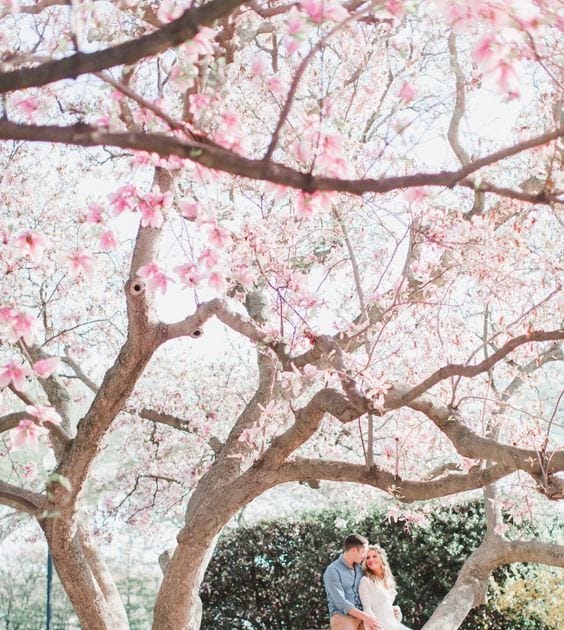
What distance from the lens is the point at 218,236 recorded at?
3.00 metres

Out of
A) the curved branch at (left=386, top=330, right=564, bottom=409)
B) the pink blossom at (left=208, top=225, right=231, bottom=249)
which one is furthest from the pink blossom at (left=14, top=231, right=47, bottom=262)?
the curved branch at (left=386, top=330, right=564, bottom=409)

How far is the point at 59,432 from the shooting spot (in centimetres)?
518

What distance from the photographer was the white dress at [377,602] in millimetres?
5426

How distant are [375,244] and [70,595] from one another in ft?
11.7

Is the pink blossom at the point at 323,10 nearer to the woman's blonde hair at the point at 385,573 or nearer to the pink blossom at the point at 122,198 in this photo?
the pink blossom at the point at 122,198

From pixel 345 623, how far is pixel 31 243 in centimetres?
376

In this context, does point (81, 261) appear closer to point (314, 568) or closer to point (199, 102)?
point (199, 102)

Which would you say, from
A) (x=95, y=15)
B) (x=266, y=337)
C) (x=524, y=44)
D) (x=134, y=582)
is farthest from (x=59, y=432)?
(x=134, y=582)

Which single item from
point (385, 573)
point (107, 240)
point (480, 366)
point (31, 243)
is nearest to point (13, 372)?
point (31, 243)

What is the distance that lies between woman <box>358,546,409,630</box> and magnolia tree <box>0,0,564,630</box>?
1.52 ft

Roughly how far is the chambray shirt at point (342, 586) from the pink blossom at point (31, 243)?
351 cm

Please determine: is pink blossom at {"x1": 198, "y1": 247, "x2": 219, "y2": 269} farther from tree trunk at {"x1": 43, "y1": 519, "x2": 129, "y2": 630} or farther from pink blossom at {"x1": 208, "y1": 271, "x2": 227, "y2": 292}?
tree trunk at {"x1": 43, "y1": 519, "x2": 129, "y2": 630}

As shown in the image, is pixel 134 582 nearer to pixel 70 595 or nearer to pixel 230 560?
pixel 230 560

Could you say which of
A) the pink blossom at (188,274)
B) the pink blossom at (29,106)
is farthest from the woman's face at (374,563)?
the pink blossom at (29,106)
